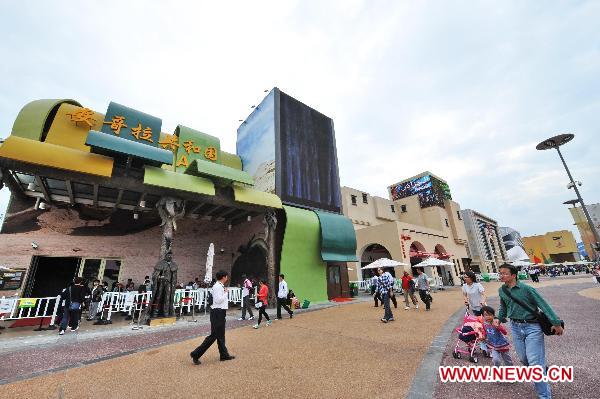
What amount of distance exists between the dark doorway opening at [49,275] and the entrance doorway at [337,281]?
44.5 feet

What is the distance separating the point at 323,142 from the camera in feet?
68.0

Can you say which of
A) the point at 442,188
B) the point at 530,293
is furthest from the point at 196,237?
the point at 442,188

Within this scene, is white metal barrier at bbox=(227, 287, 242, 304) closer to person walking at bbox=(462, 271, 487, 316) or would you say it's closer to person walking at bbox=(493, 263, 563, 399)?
person walking at bbox=(462, 271, 487, 316)

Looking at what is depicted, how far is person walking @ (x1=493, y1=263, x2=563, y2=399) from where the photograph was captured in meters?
3.23

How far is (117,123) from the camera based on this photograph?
1286cm

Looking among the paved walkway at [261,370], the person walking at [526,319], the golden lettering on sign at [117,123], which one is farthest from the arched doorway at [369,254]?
the person walking at [526,319]

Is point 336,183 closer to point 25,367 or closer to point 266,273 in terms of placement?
point 266,273

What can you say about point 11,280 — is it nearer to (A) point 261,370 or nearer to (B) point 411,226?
(A) point 261,370

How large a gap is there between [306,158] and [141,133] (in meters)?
10.2

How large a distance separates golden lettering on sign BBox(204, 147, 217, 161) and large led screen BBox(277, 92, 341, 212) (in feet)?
13.4

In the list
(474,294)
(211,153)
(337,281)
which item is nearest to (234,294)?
(337,281)

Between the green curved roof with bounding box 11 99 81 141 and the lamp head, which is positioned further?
the lamp head

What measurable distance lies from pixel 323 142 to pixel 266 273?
1108cm

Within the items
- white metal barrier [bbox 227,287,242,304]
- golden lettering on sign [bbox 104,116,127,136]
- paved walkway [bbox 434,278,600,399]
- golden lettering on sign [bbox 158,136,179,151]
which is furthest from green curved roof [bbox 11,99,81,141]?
paved walkway [bbox 434,278,600,399]
